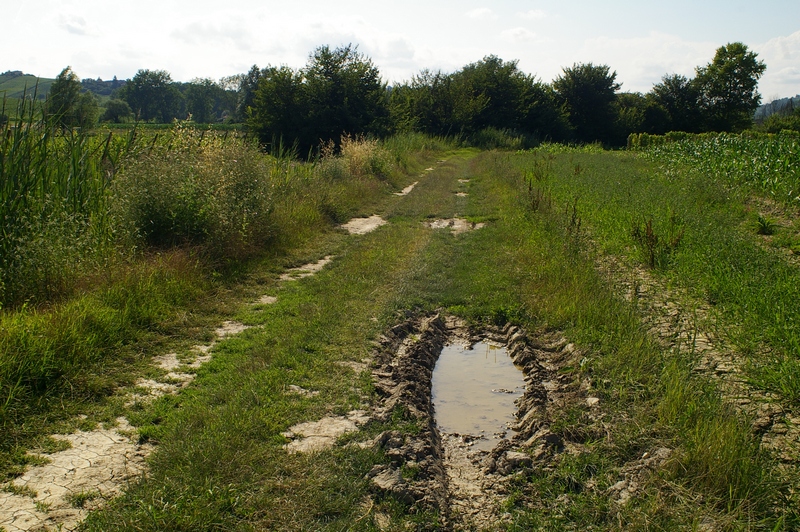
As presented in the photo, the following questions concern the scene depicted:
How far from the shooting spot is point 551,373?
18.0 ft

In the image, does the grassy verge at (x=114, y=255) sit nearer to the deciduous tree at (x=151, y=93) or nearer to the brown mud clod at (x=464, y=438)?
the brown mud clod at (x=464, y=438)

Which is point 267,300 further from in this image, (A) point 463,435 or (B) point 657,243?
(B) point 657,243

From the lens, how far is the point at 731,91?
60812mm

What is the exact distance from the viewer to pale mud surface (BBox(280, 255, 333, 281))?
8891 mm

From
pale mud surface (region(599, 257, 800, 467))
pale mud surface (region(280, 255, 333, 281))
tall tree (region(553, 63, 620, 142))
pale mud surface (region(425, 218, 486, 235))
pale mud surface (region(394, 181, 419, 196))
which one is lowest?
pale mud surface (region(280, 255, 333, 281))

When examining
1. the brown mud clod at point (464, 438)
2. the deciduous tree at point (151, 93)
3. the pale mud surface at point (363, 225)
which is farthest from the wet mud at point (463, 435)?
the deciduous tree at point (151, 93)

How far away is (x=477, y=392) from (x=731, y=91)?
6757cm

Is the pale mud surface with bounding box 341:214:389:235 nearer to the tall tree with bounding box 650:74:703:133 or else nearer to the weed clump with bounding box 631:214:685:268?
the weed clump with bounding box 631:214:685:268

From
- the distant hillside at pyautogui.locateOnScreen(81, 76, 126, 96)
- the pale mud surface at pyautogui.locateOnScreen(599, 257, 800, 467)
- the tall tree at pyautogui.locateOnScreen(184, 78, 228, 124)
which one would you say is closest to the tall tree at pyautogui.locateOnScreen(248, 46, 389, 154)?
the pale mud surface at pyautogui.locateOnScreen(599, 257, 800, 467)

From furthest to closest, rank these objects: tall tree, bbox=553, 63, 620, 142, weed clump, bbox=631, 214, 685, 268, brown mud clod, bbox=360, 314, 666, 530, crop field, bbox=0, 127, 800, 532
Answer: tall tree, bbox=553, 63, 620, 142 < weed clump, bbox=631, 214, 685, 268 < brown mud clod, bbox=360, 314, 666, 530 < crop field, bbox=0, 127, 800, 532

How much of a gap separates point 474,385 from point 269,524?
110 inches

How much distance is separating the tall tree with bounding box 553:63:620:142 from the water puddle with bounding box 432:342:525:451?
51675 millimetres

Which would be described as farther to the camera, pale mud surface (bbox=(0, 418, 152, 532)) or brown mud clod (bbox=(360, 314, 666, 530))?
brown mud clod (bbox=(360, 314, 666, 530))

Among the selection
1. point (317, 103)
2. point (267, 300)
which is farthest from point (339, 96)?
point (267, 300)
